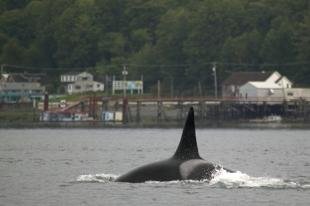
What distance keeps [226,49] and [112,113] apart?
114 ft

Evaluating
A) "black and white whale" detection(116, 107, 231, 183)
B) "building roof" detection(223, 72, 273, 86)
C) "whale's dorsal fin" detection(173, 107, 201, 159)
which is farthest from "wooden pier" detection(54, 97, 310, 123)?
"whale's dorsal fin" detection(173, 107, 201, 159)

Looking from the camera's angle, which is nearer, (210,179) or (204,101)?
(210,179)

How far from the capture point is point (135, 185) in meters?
52.0

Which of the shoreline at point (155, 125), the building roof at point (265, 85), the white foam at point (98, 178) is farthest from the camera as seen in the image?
the building roof at point (265, 85)

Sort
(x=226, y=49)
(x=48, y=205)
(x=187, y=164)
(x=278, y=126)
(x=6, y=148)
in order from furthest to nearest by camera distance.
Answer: (x=226, y=49) < (x=278, y=126) < (x=6, y=148) < (x=187, y=164) < (x=48, y=205)

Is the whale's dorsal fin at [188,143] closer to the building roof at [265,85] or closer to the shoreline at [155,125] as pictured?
the shoreline at [155,125]

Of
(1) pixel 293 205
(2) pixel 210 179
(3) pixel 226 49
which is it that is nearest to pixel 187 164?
(2) pixel 210 179

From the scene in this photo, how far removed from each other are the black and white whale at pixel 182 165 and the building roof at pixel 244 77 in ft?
429

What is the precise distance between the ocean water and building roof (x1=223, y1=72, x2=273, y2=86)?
79827 millimetres

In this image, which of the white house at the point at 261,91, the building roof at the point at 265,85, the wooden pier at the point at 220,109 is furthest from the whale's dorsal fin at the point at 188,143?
the building roof at the point at 265,85

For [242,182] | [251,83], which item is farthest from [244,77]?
[242,182]

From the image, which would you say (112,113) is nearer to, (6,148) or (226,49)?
(226,49)

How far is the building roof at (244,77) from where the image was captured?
183000mm

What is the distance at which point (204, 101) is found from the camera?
164 metres
